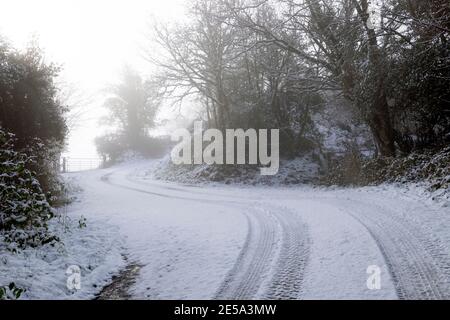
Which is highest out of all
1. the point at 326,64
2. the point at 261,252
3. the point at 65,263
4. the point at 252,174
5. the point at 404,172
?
the point at 326,64

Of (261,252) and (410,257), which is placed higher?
(410,257)

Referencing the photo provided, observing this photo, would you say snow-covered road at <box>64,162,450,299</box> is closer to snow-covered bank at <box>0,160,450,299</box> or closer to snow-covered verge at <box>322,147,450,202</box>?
snow-covered bank at <box>0,160,450,299</box>

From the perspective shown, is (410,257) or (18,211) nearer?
(410,257)

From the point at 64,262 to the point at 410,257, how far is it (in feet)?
18.9

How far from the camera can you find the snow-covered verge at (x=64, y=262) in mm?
5113

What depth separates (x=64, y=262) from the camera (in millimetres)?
6207

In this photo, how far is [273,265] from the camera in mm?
5738

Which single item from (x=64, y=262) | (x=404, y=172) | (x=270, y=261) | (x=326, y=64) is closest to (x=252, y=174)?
(x=326, y=64)

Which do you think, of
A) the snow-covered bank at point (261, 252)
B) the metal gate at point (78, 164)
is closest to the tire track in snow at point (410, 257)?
the snow-covered bank at point (261, 252)

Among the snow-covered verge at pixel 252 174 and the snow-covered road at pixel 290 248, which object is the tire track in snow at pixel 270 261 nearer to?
the snow-covered road at pixel 290 248

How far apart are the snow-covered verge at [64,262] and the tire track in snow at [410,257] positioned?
437 cm

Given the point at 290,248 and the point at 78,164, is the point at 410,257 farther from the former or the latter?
the point at 78,164

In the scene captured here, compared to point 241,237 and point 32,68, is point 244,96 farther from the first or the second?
point 241,237
